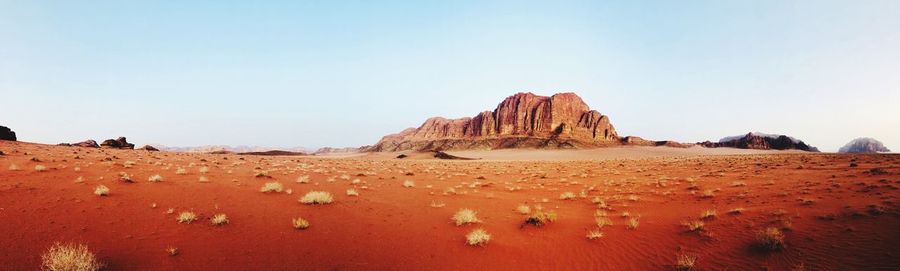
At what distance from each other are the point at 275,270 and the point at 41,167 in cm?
1558

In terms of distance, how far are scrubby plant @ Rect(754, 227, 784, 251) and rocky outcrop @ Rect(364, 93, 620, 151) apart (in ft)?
394

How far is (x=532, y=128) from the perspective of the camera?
484ft

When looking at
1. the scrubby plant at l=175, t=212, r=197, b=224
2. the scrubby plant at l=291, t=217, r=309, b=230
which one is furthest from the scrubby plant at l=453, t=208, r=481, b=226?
the scrubby plant at l=175, t=212, r=197, b=224

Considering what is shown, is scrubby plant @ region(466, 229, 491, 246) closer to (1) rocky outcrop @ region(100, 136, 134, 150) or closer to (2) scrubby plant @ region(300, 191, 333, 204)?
(2) scrubby plant @ region(300, 191, 333, 204)

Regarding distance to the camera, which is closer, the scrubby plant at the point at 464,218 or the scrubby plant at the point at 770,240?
the scrubby plant at the point at 770,240

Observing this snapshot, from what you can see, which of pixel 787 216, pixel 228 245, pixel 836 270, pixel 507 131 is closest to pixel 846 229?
pixel 787 216

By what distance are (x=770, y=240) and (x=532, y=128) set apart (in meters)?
143

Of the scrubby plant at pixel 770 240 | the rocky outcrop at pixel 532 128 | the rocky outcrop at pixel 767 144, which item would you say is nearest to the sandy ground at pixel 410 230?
the scrubby plant at pixel 770 240

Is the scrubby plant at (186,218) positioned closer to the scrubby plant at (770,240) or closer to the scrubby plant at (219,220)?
the scrubby plant at (219,220)

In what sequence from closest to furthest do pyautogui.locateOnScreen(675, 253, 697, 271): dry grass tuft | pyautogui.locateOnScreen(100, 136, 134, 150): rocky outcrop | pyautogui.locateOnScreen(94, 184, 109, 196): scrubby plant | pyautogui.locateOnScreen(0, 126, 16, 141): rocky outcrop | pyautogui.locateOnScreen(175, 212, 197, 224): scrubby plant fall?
pyautogui.locateOnScreen(675, 253, 697, 271): dry grass tuft, pyautogui.locateOnScreen(175, 212, 197, 224): scrubby plant, pyautogui.locateOnScreen(94, 184, 109, 196): scrubby plant, pyautogui.locateOnScreen(0, 126, 16, 141): rocky outcrop, pyautogui.locateOnScreen(100, 136, 134, 150): rocky outcrop

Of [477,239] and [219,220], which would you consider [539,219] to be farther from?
[219,220]

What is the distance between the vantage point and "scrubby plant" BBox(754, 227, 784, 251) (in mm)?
7266

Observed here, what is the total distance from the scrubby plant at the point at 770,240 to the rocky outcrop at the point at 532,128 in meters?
120

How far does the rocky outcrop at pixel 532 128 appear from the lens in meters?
136
